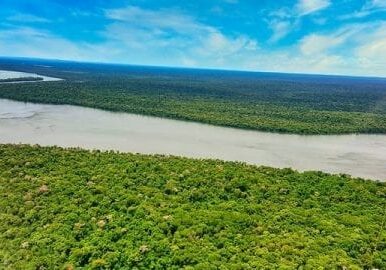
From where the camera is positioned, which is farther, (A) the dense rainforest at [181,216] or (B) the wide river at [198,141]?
(B) the wide river at [198,141]

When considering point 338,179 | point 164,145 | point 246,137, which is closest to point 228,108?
point 246,137

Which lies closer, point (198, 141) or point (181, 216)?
point (181, 216)

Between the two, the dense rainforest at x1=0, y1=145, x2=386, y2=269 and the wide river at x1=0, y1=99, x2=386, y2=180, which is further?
the wide river at x1=0, y1=99, x2=386, y2=180

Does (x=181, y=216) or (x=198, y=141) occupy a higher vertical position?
(x=198, y=141)

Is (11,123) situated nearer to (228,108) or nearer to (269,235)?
(228,108)
